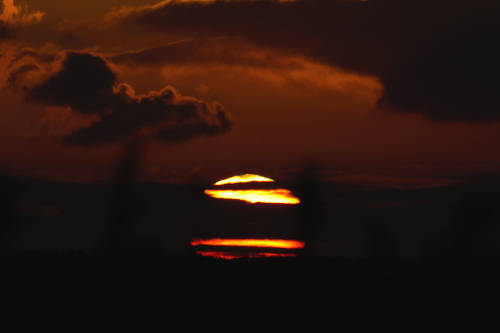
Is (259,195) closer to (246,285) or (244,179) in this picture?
(244,179)

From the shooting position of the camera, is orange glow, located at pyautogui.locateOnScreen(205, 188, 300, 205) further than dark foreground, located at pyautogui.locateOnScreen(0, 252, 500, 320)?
Yes

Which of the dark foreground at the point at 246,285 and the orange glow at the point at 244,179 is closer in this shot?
the dark foreground at the point at 246,285

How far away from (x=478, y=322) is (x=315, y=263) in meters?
3.55

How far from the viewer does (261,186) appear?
21.2 metres

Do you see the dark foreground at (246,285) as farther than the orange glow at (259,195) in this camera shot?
No

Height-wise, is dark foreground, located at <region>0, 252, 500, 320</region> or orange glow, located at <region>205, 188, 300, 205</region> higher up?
orange glow, located at <region>205, 188, 300, 205</region>

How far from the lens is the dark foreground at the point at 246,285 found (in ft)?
46.1

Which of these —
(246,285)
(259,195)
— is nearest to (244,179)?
(259,195)

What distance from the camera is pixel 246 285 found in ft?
48.4

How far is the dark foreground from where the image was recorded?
14.1 m

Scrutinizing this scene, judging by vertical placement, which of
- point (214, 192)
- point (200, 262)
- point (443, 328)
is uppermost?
point (214, 192)

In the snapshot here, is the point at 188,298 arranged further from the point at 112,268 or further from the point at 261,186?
the point at 261,186

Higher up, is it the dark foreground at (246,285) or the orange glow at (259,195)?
the orange glow at (259,195)

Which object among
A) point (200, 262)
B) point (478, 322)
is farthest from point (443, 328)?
point (200, 262)
